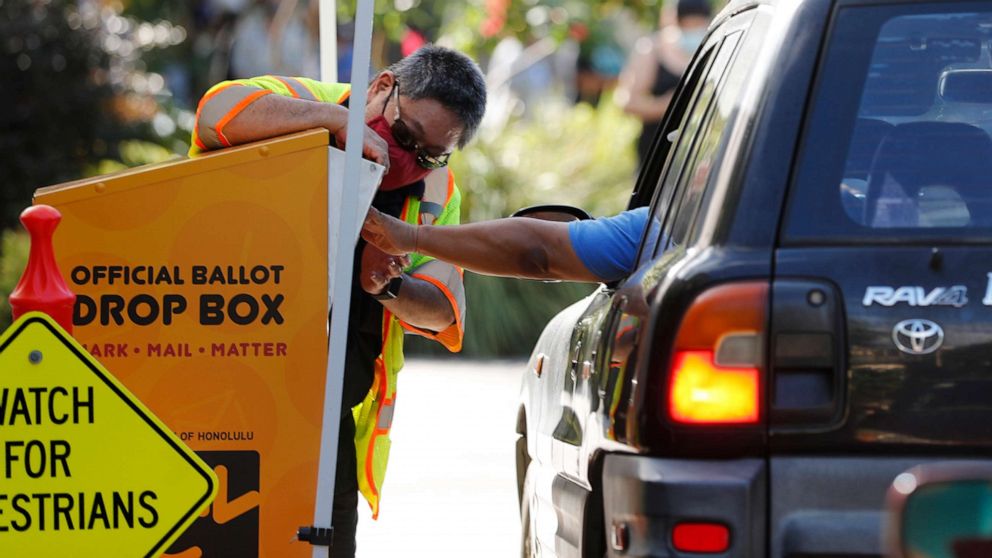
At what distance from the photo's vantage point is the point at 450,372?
1316cm

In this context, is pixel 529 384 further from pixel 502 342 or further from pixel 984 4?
pixel 502 342

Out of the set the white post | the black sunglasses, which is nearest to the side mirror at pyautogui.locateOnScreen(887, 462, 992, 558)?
the white post

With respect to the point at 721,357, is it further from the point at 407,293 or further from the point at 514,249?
the point at 407,293

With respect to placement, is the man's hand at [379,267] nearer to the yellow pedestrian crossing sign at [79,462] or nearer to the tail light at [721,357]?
the yellow pedestrian crossing sign at [79,462]

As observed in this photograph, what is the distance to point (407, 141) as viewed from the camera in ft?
16.8

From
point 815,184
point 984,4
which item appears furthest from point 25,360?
point 984,4

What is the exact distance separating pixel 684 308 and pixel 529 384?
7.62 ft

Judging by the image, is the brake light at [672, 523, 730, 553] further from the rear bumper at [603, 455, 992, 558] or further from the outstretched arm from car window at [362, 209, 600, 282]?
the outstretched arm from car window at [362, 209, 600, 282]

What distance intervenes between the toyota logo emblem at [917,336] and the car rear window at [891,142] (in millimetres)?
181

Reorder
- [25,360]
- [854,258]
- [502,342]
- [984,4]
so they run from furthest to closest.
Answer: [502,342] → [25,360] → [984,4] → [854,258]

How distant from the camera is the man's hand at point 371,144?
15.6 feet

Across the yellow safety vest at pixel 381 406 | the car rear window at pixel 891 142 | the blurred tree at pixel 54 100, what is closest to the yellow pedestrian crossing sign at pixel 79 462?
the yellow safety vest at pixel 381 406

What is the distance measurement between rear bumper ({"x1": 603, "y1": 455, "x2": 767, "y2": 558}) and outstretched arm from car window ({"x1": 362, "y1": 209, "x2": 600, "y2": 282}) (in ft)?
3.33

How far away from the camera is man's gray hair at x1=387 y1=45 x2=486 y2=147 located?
5.14 meters
